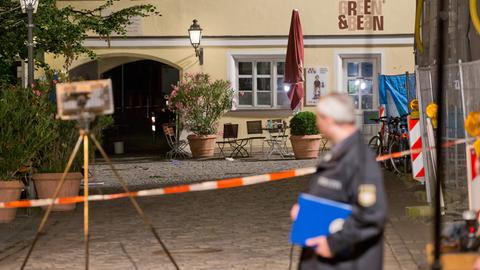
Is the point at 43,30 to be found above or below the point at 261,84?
above

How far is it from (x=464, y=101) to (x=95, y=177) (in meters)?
9.70

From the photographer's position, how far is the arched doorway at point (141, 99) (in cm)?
3063

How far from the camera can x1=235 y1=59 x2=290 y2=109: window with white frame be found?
25078mm

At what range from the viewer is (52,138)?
12.6 m

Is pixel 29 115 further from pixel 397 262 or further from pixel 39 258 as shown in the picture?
pixel 397 262

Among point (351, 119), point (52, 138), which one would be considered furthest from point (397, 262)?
point (52, 138)

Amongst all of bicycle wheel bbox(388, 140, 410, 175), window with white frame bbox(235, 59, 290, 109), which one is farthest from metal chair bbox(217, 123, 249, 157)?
bicycle wheel bbox(388, 140, 410, 175)

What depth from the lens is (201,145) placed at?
22938 mm

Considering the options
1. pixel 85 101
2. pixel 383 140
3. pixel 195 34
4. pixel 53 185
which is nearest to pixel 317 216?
pixel 85 101

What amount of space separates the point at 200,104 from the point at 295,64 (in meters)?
2.73

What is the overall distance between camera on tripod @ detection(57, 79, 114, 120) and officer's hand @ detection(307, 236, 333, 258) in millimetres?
2657

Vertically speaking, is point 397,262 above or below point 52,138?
below

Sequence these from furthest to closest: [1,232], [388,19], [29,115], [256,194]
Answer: [388,19]
[256,194]
[29,115]
[1,232]

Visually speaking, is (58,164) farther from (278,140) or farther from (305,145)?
(278,140)
